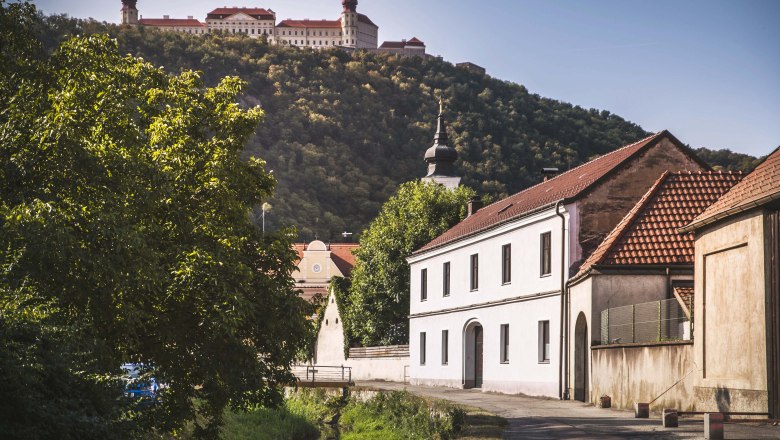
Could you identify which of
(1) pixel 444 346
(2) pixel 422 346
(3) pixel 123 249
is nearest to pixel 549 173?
(1) pixel 444 346

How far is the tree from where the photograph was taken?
195ft

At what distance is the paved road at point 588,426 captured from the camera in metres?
18.2

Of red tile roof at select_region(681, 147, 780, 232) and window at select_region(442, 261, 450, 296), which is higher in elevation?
red tile roof at select_region(681, 147, 780, 232)

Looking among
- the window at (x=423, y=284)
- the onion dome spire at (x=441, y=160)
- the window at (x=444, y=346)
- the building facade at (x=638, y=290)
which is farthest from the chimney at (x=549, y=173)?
the onion dome spire at (x=441, y=160)

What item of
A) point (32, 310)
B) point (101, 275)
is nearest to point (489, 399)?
point (101, 275)

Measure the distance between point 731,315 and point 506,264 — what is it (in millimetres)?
18532

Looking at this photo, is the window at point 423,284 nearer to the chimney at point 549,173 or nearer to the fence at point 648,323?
the chimney at point 549,173

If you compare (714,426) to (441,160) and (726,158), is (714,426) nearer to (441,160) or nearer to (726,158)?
(726,158)

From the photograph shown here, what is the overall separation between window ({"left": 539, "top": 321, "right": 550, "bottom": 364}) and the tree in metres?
23.5

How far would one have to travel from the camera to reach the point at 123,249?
59.5 feet

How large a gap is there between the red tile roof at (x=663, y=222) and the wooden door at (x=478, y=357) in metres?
12.2

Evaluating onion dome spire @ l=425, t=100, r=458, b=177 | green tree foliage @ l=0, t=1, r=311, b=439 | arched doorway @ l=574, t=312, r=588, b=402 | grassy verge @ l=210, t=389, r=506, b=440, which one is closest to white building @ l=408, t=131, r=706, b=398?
arched doorway @ l=574, t=312, r=588, b=402

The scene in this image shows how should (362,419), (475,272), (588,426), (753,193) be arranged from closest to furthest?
(753,193) < (588,426) < (362,419) < (475,272)

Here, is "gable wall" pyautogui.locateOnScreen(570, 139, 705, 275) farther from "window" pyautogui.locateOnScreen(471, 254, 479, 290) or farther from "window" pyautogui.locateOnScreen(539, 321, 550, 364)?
"window" pyautogui.locateOnScreen(471, 254, 479, 290)
